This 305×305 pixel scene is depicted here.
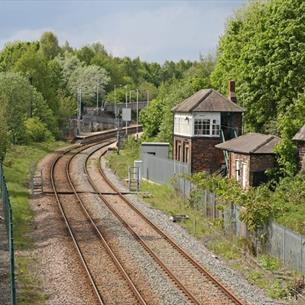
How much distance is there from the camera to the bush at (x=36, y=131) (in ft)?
244

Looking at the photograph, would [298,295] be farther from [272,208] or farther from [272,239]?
[272,208]

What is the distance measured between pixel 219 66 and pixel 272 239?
4283 cm

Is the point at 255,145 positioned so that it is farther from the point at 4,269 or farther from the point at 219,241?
the point at 4,269

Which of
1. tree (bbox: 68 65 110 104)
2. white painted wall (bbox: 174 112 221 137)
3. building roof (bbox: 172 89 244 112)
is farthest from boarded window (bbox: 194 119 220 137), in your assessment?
tree (bbox: 68 65 110 104)

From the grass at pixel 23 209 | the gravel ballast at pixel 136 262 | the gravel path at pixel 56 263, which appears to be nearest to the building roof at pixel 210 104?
the gravel ballast at pixel 136 262

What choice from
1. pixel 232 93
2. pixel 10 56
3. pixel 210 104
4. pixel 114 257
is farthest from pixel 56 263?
pixel 10 56

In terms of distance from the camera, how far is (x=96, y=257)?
23500mm

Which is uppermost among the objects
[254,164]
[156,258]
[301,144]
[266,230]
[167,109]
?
[167,109]

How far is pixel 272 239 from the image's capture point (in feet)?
77.1

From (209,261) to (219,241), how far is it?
3.23 metres

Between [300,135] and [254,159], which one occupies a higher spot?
[300,135]

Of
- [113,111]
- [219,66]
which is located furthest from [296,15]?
[113,111]

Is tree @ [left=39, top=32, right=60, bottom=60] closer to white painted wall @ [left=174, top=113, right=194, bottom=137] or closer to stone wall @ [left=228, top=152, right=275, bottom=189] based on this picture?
white painted wall @ [left=174, top=113, right=194, bottom=137]

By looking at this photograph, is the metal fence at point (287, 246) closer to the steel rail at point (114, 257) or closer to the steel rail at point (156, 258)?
the steel rail at point (156, 258)
